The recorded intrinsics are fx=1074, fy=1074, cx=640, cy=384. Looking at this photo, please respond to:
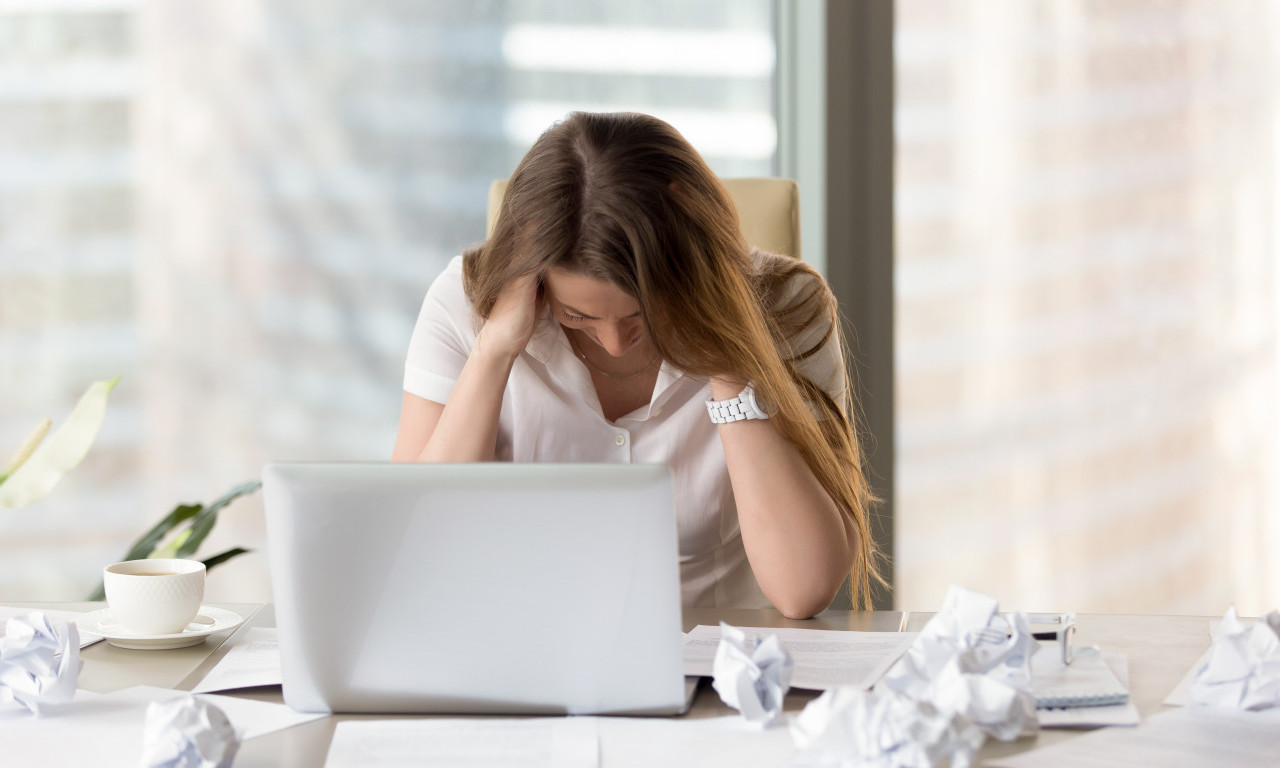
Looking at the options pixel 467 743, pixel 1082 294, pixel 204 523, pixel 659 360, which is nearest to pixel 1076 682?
pixel 467 743

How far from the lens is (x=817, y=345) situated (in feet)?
4.35

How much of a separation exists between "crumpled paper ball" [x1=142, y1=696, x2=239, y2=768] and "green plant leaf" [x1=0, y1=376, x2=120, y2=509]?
1.98 ft

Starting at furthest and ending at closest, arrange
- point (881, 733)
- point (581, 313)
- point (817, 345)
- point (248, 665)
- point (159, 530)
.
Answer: point (159, 530)
point (817, 345)
point (581, 313)
point (248, 665)
point (881, 733)

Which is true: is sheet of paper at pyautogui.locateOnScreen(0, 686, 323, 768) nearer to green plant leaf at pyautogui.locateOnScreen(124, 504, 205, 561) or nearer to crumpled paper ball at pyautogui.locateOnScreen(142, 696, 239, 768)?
crumpled paper ball at pyautogui.locateOnScreen(142, 696, 239, 768)

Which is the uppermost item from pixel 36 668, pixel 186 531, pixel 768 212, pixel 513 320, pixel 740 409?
pixel 768 212

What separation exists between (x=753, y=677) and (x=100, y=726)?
1.46 feet

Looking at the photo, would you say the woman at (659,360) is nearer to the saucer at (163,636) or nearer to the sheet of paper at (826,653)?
the sheet of paper at (826,653)

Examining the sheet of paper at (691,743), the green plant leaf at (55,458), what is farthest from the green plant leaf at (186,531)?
the sheet of paper at (691,743)

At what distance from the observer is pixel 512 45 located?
6.84ft

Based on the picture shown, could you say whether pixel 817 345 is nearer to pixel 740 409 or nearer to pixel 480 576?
pixel 740 409

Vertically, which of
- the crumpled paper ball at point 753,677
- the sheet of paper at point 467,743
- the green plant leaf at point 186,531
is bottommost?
the green plant leaf at point 186,531

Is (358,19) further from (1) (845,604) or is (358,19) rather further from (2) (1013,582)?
(2) (1013,582)

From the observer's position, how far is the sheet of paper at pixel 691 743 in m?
0.67

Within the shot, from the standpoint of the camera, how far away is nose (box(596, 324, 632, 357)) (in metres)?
1.17
